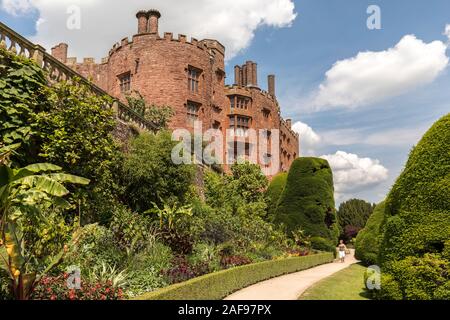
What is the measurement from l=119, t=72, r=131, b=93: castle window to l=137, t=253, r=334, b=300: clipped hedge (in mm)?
21168

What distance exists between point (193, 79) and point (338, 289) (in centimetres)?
2401

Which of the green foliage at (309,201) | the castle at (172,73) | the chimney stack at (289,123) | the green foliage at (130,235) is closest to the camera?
the green foliage at (130,235)

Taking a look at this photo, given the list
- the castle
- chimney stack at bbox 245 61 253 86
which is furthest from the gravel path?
chimney stack at bbox 245 61 253 86

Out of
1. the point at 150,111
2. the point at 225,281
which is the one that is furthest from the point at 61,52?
the point at 225,281

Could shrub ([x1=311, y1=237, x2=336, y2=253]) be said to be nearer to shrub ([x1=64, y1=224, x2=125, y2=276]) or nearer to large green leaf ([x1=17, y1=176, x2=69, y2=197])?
shrub ([x1=64, y1=224, x2=125, y2=276])

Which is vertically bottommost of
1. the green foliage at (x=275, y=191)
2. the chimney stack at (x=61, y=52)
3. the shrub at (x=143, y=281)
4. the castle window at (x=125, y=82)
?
the shrub at (x=143, y=281)

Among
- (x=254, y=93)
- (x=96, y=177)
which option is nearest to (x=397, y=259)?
(x=96, y=177)

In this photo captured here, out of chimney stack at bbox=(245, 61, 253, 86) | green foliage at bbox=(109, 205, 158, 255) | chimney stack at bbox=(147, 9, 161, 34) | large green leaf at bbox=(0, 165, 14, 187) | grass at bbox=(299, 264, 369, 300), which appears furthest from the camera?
chimney stack at bbox=(245, 61, 253, 86)

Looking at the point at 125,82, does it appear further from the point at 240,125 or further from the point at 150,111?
the point at 240,125

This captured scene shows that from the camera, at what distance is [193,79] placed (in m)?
32.6

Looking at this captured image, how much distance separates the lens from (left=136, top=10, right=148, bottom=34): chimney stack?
106 ft

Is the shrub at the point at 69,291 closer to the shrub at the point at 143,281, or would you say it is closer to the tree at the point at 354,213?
the shrub at the point at 143,281

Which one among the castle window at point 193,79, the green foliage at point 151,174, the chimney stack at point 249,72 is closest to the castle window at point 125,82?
the castle window at point 193,79

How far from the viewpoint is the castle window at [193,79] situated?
32.3 metres
